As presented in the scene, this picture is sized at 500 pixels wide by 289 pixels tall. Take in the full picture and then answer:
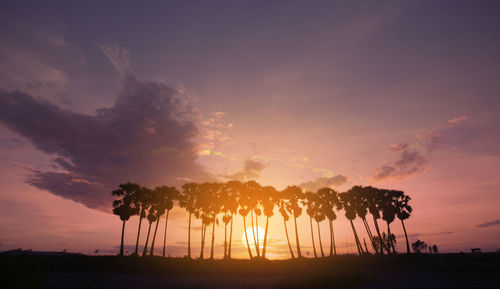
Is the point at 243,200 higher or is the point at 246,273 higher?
the point at 243,200

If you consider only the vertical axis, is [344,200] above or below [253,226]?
above

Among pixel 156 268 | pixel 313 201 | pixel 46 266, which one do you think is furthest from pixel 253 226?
pixel 46 266

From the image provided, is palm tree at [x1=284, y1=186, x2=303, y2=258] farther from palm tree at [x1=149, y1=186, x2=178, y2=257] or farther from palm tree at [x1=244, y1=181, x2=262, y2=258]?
palm tree at [x1=149, y1=186, x2=178, y2=257]

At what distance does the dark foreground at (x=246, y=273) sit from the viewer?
29.9ft

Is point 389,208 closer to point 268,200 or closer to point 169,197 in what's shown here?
point 268,200

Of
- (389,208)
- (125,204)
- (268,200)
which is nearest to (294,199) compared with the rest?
(268,200)

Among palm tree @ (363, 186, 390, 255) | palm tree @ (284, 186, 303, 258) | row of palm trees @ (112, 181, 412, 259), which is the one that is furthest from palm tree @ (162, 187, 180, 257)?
palm tree @ (363, 186, 390, 255)

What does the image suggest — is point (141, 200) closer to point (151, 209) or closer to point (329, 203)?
point (151, 209)

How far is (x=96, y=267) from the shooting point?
3416 centimetres

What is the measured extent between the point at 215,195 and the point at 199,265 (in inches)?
670

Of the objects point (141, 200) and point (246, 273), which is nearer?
point (246, 273)

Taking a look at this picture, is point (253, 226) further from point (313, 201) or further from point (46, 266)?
point (46, 266)

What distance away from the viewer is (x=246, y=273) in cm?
2945

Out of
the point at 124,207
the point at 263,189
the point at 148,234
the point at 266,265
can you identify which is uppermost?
the point at 263,189
